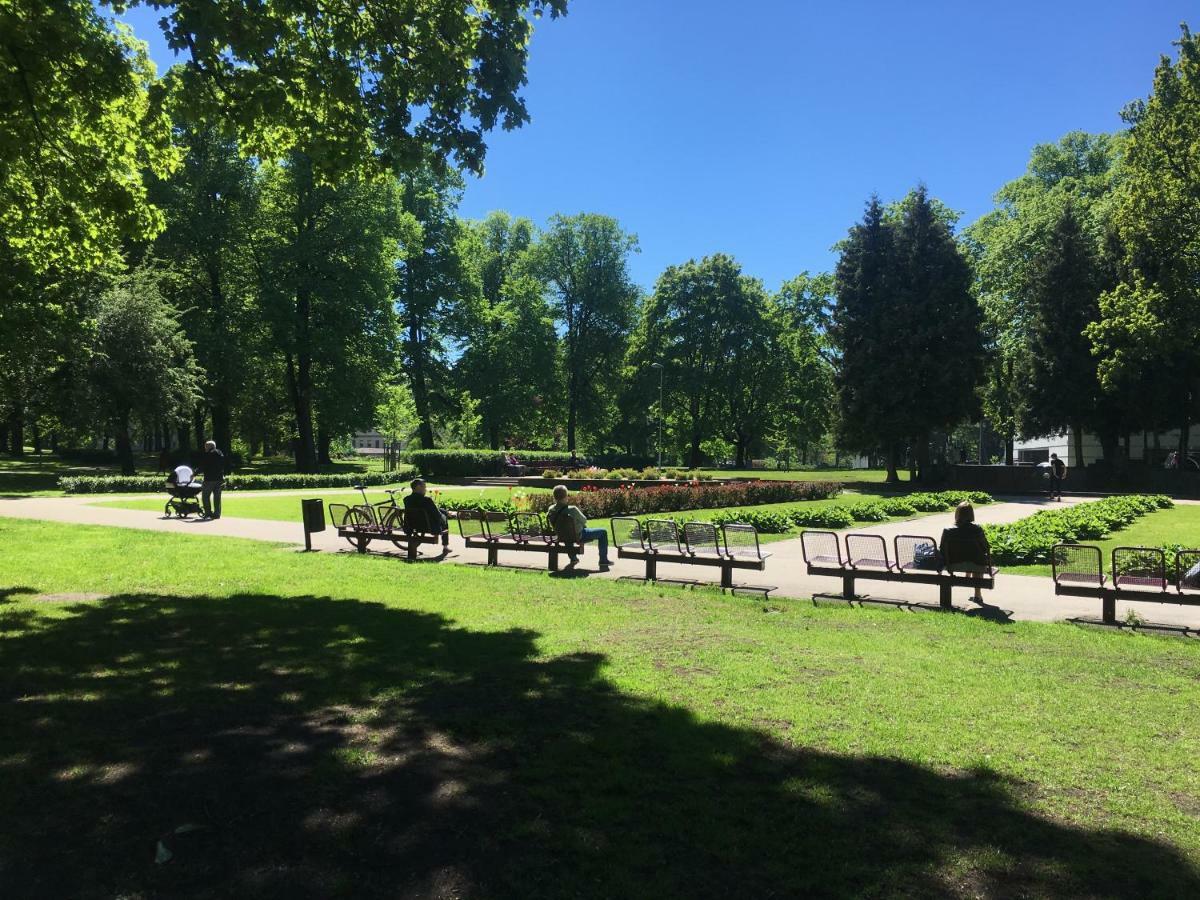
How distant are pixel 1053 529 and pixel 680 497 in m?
11.3

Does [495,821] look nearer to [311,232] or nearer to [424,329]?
[311,232]

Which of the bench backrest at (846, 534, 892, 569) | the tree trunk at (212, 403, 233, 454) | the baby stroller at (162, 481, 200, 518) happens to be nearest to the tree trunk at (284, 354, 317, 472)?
the tree trunk at (212, 403, 233, 454)

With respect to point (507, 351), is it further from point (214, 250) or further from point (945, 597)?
point (945, 597)

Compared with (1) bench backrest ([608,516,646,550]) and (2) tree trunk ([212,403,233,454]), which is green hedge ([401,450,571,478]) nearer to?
(2) tree trunk ([212,403,233,454])

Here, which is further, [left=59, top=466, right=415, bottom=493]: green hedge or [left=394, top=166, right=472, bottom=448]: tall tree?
[left=394, top=166, right=472, bottom=448]: tall tree

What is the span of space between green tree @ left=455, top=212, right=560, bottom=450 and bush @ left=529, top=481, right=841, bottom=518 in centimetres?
2855

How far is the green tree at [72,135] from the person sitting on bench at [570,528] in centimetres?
765

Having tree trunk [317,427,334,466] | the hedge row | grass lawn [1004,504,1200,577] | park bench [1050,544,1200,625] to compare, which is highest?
tree trunk [317,427,334,466]

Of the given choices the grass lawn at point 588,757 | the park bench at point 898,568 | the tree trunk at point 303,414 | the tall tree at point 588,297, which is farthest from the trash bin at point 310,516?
the tall tree at point 588,297

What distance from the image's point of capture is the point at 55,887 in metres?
2.95

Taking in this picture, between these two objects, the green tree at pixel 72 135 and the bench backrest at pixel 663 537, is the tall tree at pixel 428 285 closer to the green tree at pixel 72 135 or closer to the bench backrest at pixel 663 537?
the green tree at pixel 72 135

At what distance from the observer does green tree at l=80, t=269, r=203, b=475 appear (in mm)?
32125

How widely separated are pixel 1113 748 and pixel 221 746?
5.47 metres

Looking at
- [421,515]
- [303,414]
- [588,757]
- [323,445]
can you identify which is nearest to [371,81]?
[421,515]
